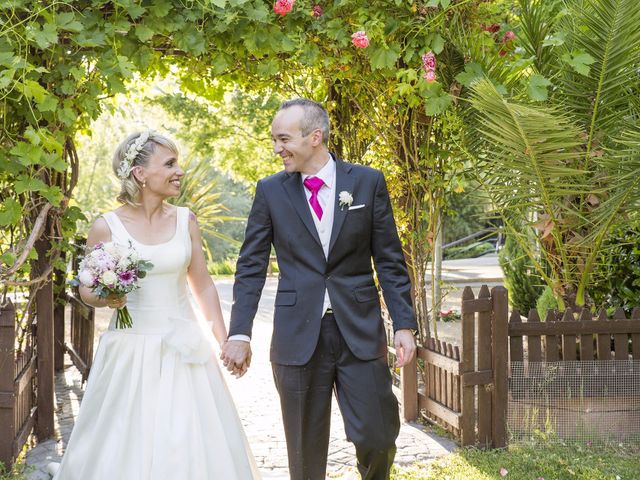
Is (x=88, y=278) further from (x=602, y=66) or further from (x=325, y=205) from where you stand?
(x=602, y=66)

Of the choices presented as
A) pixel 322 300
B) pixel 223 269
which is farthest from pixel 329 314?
pixel 223 269

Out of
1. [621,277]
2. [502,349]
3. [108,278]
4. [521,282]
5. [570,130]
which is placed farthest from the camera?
[521,282]

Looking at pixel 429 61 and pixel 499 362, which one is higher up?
pixel 429 61

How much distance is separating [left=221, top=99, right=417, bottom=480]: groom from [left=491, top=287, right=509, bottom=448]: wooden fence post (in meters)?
1.83

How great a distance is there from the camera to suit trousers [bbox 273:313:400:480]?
3545mm

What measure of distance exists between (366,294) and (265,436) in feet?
9.37

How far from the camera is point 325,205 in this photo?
145 inches

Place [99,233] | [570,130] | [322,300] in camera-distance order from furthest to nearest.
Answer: [570,130] → [99,233] → [322,300]

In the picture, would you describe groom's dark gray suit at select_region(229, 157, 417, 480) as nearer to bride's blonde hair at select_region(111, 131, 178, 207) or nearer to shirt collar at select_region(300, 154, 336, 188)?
shirt collar at select_region(300, 154, 336, 188)

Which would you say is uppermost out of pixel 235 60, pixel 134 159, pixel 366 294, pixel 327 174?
pixel 235 60

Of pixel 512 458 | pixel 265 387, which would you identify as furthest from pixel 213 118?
pixel 512 458

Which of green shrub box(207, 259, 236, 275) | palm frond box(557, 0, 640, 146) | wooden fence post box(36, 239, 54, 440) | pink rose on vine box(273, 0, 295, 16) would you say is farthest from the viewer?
green shrub box(207, 259, 236, 275)

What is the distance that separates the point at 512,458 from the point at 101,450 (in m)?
2.78

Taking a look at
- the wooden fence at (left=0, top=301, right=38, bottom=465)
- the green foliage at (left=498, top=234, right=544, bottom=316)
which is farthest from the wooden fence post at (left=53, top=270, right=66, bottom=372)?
the green foliage at (left=498, top=234, right=544, bottom=316)
